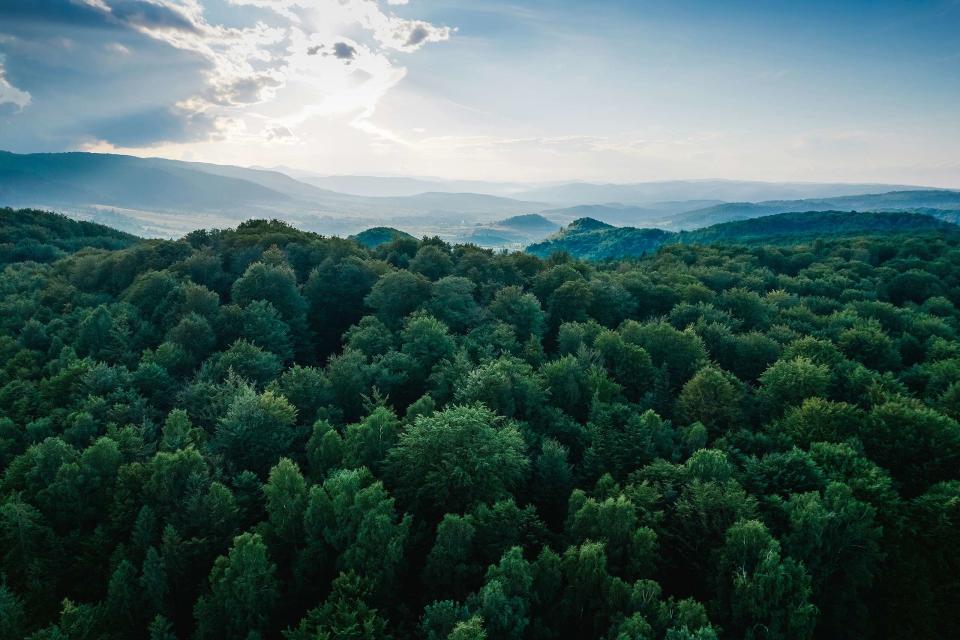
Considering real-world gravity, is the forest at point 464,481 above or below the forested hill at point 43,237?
below

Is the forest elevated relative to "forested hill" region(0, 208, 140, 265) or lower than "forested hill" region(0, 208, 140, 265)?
lower

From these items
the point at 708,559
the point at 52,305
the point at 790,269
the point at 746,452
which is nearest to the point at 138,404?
the point at 52,305

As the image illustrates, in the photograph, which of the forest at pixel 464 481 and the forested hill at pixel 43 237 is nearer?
the forest at pixel 464 481

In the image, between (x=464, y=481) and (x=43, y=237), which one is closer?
(x=464, y=481)

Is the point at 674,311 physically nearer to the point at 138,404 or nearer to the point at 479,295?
the point at 479,295

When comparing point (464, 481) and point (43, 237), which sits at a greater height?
point (43, 237)
